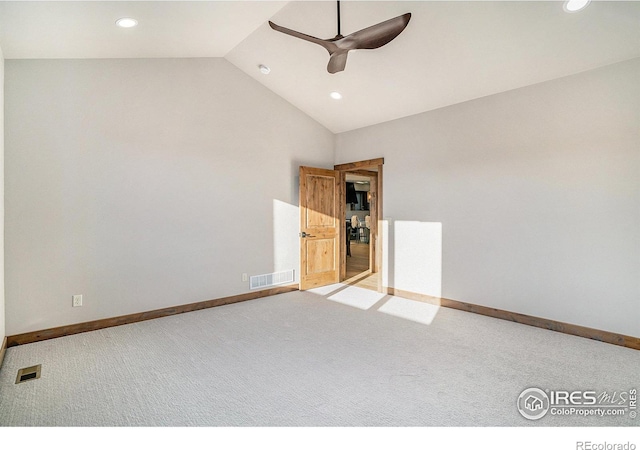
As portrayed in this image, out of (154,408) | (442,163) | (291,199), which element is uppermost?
(442,163)

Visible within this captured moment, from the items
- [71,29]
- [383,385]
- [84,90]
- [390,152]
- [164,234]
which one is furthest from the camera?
[390,152]

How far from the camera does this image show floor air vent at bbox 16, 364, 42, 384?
2735mm

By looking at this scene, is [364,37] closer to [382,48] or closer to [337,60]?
[337,60]

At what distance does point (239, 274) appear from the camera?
5.12 metres

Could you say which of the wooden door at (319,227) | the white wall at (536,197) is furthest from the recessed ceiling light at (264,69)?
the white wall at (536,197)

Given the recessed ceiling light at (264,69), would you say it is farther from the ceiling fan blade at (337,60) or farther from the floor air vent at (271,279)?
the floor air vent at (271,279)

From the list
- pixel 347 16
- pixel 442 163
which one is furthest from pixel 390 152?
pixel 347 16

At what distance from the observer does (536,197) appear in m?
4.02

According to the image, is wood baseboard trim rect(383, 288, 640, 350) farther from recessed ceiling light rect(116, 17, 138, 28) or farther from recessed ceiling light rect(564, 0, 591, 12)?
recessed ceiling light rect(116, 17, 138, 28)

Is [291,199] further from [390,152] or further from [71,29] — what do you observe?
[71,29]

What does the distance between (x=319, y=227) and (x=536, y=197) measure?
10.8 ft

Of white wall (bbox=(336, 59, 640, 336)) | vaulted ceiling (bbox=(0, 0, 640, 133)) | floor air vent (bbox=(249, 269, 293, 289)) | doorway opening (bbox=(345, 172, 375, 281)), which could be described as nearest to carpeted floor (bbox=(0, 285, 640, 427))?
white wall (bbox=(336, 59, 640, 336))

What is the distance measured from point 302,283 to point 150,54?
3.90m

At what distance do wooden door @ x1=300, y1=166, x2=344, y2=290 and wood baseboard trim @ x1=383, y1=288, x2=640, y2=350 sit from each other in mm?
1537
